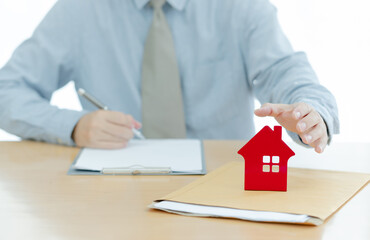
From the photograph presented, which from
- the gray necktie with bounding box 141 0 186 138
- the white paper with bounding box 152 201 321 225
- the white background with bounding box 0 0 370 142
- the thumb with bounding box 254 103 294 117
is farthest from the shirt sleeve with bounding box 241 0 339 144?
the white background with bounding box 0 0 370 142

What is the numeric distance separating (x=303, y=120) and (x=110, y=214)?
40 cm

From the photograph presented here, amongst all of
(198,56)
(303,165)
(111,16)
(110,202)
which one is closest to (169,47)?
(198,56)

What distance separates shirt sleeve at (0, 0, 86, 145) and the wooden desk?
29 centimetres

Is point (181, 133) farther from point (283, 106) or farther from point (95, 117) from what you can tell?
point (283, 106)

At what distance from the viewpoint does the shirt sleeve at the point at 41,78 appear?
4.74ft

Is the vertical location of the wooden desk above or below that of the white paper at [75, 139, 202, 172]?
below

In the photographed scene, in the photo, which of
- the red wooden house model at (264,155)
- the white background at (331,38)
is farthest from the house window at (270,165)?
the white background at (331,38)

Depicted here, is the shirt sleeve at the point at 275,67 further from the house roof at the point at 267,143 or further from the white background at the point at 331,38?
the white background at the point at 331,38

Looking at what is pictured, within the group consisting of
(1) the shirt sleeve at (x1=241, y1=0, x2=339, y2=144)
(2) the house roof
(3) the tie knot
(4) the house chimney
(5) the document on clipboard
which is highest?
(3) the tie knot

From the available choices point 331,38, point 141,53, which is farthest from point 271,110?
point 331,38

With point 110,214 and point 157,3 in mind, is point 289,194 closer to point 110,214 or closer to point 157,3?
point 110,214

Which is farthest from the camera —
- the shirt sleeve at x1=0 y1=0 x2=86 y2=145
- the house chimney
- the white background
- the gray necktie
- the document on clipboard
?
the white background

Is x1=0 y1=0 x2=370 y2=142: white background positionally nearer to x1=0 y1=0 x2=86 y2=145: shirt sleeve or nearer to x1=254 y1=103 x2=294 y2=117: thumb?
x1=0 y1=0 x2=86 y2=145: shirt sleeve

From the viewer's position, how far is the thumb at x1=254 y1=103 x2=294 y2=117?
0.93 metres
